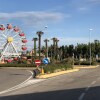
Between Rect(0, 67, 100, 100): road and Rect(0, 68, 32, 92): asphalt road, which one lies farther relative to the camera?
Rect(0, 68, 32, 92): asphalt road

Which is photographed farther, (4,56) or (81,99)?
(4,56)

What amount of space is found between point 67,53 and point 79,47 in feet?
34.4

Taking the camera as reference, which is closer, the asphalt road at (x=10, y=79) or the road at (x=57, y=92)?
the road at (x=57, y=92)

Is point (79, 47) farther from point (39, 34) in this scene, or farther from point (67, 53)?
point (39, 34)

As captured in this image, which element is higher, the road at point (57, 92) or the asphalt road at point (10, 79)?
the road at point (57, 92)

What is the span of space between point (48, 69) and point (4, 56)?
59.5m

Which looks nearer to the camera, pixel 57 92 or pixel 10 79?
pixel 57 92

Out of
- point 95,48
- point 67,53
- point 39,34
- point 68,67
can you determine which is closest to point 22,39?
point 39,34

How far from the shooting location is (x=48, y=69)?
4328 centimetres

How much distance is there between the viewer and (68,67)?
186ft

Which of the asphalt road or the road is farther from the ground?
the road

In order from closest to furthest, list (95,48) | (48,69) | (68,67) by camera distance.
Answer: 1. (48,69)
2. (68,67)
3. (95,48)

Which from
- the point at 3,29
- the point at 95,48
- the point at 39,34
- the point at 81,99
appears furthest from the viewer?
the point at 95,48

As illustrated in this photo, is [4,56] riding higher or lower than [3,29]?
lower
